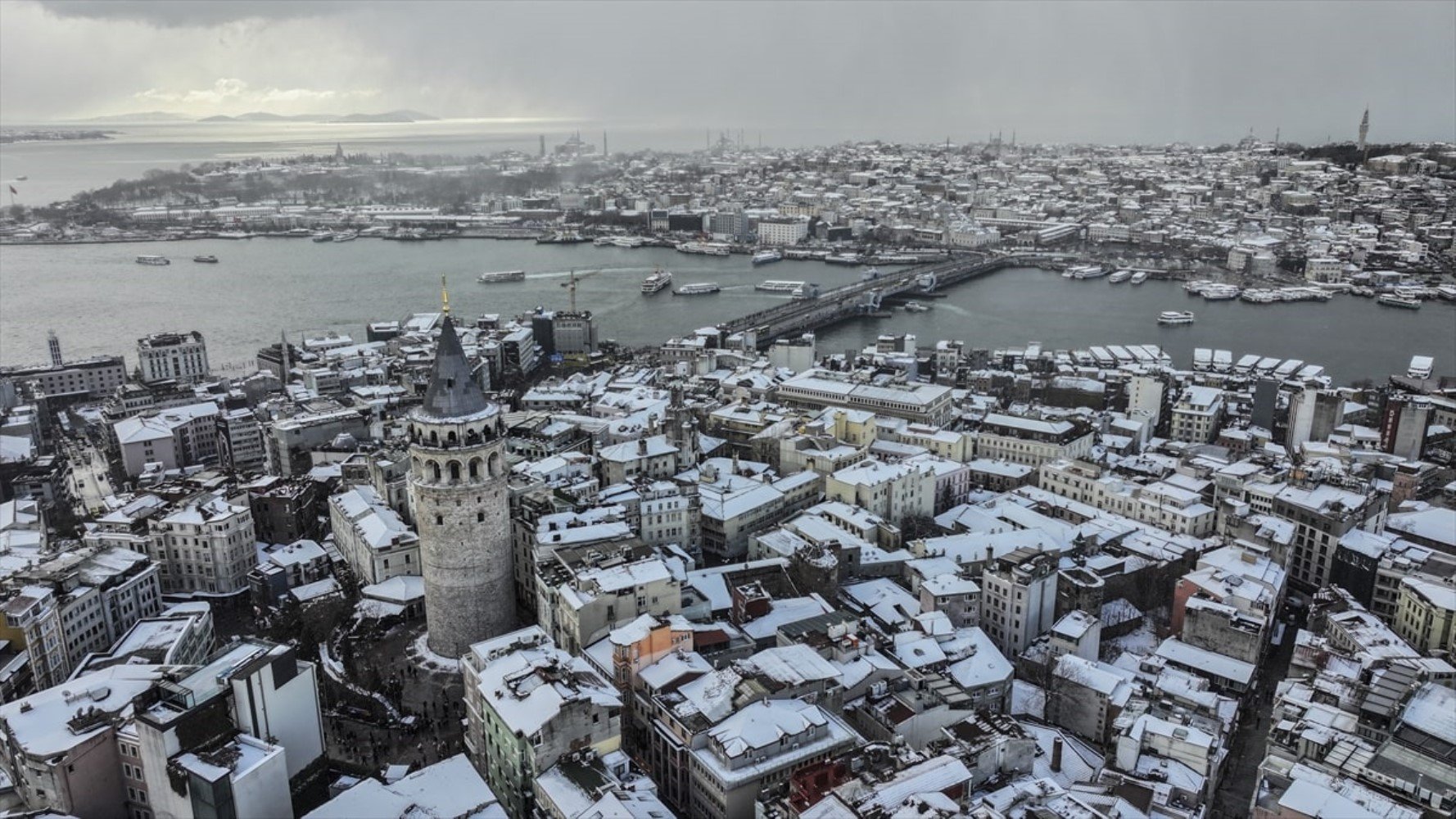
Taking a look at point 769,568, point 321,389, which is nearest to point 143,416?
point 321,389

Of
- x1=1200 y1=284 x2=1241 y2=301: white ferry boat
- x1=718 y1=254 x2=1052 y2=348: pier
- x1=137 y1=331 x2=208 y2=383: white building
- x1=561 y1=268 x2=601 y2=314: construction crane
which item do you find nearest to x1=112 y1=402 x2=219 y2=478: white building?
x1=137 y1=331 x2=208 y2=383: white building

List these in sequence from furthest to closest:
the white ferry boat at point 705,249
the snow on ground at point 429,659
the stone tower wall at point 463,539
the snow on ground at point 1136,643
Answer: the white ferry boat at point 705,249, the snow on ground at point 1136,643, the snow on ground at point 429,659, the stone tower wall at point 463,539

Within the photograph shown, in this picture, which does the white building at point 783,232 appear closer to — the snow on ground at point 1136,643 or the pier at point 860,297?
the pier at point 860,297

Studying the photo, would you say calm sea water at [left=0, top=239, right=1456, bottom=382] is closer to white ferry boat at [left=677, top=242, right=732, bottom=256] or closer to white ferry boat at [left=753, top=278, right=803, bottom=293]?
white ferry boat at [left=753, top=278, right=803, bottom=293]

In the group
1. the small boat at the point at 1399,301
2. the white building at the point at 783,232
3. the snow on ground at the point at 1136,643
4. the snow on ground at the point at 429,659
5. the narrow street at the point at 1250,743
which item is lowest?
the narrow street at the point at 1250,743

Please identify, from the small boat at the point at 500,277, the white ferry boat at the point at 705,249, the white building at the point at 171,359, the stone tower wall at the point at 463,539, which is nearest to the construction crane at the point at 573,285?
the small boat at the point at 500,277

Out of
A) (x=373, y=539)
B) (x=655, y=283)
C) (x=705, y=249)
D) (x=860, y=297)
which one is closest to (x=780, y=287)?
(x=860, y=297)

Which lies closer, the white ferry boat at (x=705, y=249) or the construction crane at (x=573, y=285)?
the construction crane at (x=573, y=285)

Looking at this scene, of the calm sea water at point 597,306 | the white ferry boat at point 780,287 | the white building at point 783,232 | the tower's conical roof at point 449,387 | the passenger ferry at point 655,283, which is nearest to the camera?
the tower's conical roof at point 449,387

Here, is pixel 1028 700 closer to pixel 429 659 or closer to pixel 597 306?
pixel 429 659
